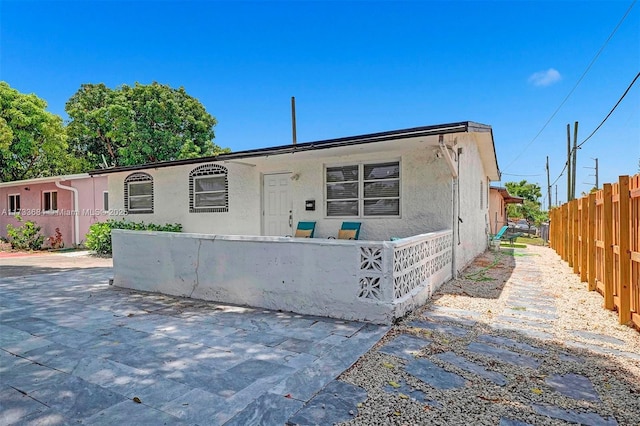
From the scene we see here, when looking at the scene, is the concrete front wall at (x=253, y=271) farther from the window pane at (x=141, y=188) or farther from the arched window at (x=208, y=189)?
the window pane at (x=141, y=188)

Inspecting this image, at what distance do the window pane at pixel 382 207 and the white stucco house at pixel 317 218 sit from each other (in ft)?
0.08

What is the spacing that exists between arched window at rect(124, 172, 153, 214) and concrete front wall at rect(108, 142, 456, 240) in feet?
0.71

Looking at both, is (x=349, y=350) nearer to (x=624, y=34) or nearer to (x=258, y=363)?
(x=258, y=363)

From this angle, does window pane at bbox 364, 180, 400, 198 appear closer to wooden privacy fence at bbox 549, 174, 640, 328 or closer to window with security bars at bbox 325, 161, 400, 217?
window with security bars at bbox 325, 161, 400, 217

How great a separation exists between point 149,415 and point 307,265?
8.95 ft

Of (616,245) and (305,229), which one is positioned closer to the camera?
(616,245)

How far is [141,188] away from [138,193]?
0.24m

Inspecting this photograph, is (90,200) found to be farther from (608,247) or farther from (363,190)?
(608,247)

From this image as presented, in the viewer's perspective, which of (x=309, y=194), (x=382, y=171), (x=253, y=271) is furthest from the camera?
(x=309, y=194)

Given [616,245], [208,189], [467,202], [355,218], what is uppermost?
[208,189]

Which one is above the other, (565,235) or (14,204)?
(14,204)

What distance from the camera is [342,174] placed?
8438 millimetres

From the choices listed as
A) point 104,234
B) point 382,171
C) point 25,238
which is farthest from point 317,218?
point 25,238

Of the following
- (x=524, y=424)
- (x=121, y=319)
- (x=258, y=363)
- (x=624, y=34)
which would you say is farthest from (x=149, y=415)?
(x=624, y=34)
